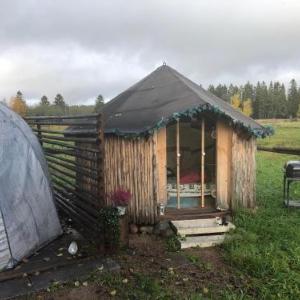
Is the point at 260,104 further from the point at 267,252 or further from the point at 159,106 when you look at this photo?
the point at 267,252

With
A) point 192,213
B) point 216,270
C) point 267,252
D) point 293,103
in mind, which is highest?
point 293,103

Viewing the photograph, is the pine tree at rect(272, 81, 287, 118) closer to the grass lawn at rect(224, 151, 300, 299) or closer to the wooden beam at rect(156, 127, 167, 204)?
the grass lawn at rect(224, 151, 300, 299)

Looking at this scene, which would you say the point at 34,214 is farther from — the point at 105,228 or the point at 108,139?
the point at 108,139

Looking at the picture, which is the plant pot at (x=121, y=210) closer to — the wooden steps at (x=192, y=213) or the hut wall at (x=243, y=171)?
the wooden steps at (x=192, y=213)

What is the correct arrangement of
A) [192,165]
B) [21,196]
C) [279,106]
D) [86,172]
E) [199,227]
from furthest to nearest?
[279,106]
[192,165]
[199,227]
[86,172]
[21,196]

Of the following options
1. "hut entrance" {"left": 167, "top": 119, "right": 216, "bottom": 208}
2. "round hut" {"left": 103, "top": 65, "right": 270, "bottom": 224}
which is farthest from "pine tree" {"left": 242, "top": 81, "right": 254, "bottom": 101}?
"round hut" {"left": 103, "top": 65, "right": 270, "bottom": 224}

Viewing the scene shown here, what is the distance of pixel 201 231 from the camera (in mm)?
7312

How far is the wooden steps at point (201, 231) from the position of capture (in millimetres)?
6926

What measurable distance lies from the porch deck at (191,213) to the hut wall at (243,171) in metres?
0.44

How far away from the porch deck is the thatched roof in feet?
6.58

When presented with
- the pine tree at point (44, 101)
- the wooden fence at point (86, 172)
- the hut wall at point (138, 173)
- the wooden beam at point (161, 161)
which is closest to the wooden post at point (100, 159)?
the wooden fence at point (86, 172)

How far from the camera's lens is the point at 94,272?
5.62m

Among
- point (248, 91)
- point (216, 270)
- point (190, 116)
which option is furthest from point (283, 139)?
point (248, 91)

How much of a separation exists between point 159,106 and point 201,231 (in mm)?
2932
